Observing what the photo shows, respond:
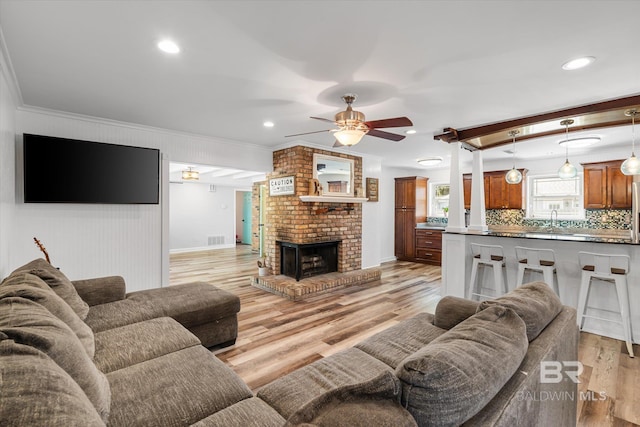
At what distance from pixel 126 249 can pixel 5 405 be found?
3745mm

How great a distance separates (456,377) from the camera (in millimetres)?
840

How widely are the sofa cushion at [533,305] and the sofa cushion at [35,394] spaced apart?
1.56m

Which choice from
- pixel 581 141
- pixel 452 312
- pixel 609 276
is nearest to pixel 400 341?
pixel 452 312

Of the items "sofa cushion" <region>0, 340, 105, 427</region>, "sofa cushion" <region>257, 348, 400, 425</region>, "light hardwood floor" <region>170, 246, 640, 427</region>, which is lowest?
"light hardwood floor" <region>170, 246, 640, 427</region>

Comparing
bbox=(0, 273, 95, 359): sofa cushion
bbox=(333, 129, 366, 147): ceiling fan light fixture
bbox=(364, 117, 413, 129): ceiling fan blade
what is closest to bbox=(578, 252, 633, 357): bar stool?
bbox=(364, 117, 413, 129): ceiling fan blade

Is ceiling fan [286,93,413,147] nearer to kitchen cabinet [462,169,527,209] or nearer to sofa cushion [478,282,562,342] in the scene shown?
sofa cushion [478,282,562,342]

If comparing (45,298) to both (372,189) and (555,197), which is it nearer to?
(372,189)

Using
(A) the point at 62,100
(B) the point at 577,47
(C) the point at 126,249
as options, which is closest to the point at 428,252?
(B) the point at 577,47

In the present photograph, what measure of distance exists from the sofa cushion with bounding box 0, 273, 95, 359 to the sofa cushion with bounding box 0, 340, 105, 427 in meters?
0.73

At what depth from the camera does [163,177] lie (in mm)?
4219

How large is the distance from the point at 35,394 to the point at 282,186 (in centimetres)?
447

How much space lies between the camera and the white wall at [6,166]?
7.82ft

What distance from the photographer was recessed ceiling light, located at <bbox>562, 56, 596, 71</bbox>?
219 cm

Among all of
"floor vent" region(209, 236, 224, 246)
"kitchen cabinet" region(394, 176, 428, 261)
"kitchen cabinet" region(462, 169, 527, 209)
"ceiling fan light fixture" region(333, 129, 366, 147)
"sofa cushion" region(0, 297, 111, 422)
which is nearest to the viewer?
"sofa cushion" region(0, 297, 111, 422)
